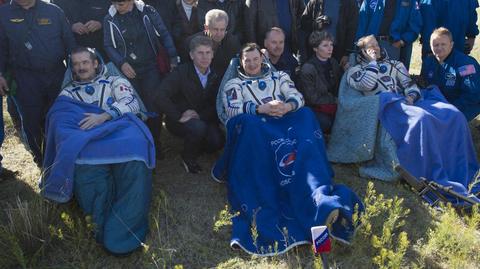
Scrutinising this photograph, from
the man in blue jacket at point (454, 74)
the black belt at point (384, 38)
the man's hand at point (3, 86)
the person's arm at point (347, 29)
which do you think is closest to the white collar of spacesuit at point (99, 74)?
the man's hand at point (3, 86)

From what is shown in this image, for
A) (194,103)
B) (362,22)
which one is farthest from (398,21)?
(194,103)

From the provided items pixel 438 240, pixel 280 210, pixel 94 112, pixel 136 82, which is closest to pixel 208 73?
pixel 136 82

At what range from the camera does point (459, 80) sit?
17.2ft

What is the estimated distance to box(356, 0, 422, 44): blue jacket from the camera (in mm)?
5477

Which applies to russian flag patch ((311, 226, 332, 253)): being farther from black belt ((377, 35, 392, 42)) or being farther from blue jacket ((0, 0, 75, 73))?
black belt ((377, 35, 392, 42))

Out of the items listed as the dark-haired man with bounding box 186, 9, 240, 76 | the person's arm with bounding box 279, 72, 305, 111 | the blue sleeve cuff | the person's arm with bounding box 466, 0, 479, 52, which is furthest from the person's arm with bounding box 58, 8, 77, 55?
the person's arm with bounding box 466, 0, 479, 52

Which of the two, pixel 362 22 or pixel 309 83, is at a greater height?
pixel 362 22

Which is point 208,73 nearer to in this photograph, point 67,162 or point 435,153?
point 67,162

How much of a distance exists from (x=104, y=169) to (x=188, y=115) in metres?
1.23

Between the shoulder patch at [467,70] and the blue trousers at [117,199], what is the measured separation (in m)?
3.83

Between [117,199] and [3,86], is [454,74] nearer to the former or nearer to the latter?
[117,199]

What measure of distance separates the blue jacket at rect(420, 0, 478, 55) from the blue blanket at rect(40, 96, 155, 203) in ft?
13.1

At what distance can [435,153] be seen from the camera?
4133 millimetres

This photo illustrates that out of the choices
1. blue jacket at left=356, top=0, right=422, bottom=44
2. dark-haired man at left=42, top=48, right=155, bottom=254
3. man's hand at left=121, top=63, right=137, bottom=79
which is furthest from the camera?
blue jacket at left=356, top=0, right=422, bottom=44
